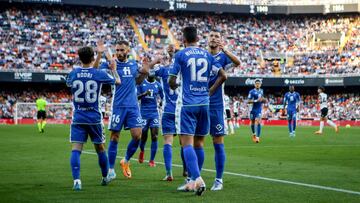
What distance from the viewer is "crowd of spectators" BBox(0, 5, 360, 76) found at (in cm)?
5819

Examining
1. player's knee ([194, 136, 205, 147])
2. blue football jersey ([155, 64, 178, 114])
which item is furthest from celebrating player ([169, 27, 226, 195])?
blue football jersey ([155, 64, 178, 114])

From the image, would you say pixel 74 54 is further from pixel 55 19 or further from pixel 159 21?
pixel 159 21

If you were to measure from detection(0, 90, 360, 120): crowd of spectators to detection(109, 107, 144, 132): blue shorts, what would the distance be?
4035 centimetres

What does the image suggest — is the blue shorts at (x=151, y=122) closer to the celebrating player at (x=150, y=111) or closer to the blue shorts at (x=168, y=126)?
the celebrating player at (x=150, y=111)

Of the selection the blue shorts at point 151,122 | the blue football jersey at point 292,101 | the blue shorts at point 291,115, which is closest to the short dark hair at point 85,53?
the blue shorts at point 151,122

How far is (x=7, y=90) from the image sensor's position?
58938 millimetres

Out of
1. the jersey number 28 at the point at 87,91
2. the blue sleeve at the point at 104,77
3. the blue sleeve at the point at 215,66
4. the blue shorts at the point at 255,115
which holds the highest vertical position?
the blue sleeve at the point at 215,66

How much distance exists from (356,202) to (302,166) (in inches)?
238

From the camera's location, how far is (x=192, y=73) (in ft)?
32.4

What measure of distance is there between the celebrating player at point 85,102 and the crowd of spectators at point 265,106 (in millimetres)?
41811

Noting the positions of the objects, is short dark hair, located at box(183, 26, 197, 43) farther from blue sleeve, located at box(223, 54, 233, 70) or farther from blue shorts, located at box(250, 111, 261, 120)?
blue shorts, located at box(250, 111, 261, 120)

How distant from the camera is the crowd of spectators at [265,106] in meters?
53.8

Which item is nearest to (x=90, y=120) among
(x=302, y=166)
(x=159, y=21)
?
(x=302, y=166)

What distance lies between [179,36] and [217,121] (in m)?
56.1
